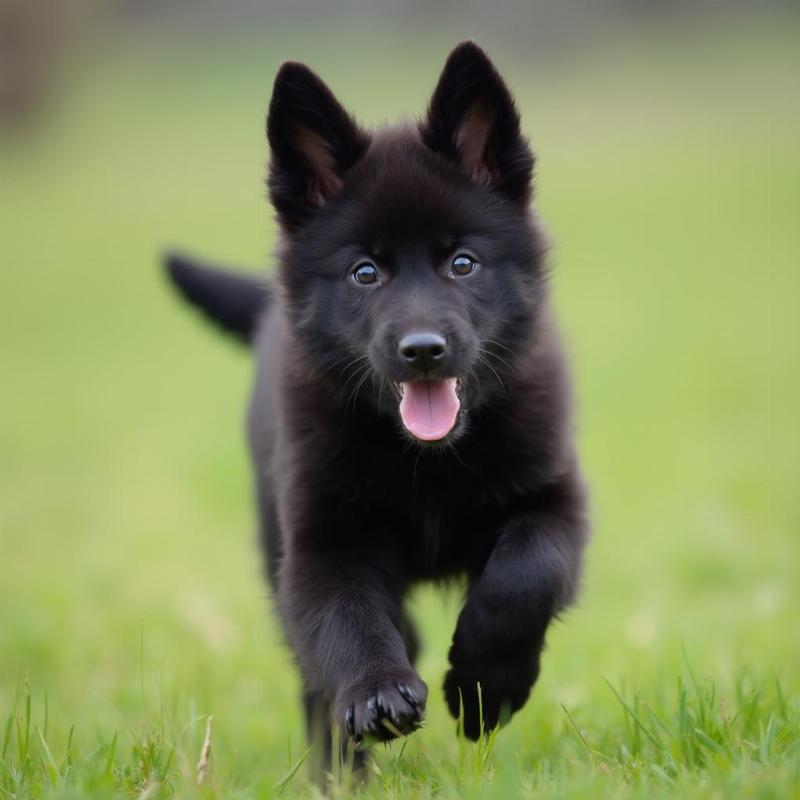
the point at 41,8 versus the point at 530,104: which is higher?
the point at 41,8

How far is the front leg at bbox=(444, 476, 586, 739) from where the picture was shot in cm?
324

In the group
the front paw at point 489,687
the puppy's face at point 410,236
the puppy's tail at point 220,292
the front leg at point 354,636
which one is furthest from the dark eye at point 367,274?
the puppy's tail at point 220,292

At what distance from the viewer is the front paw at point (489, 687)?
3279 millimetres

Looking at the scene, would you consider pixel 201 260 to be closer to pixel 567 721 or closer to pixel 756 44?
pixel 567 721

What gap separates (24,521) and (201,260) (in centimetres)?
401

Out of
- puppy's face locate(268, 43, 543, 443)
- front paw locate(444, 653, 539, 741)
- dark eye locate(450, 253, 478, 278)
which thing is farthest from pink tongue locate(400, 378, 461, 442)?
front paw locate(444, 653, 539, 741)

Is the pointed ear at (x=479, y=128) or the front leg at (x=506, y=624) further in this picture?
the pointed ear at (x=479, y=128)

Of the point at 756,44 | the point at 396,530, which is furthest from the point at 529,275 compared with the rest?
the point at 756,44

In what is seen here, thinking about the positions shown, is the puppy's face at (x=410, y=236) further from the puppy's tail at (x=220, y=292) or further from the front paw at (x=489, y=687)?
the puppy's tail at (x=220, y=292)

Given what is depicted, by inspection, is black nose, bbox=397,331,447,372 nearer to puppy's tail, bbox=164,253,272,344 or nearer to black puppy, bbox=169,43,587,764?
black puppy, bbox=169,43,587,764

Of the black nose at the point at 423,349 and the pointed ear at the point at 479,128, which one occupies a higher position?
the pointed ear at the point at 479,128

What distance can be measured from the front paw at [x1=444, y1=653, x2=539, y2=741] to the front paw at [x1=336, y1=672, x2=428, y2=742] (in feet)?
0.93

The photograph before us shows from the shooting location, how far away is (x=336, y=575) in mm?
3396

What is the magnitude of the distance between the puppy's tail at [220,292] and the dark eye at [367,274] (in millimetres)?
1323
